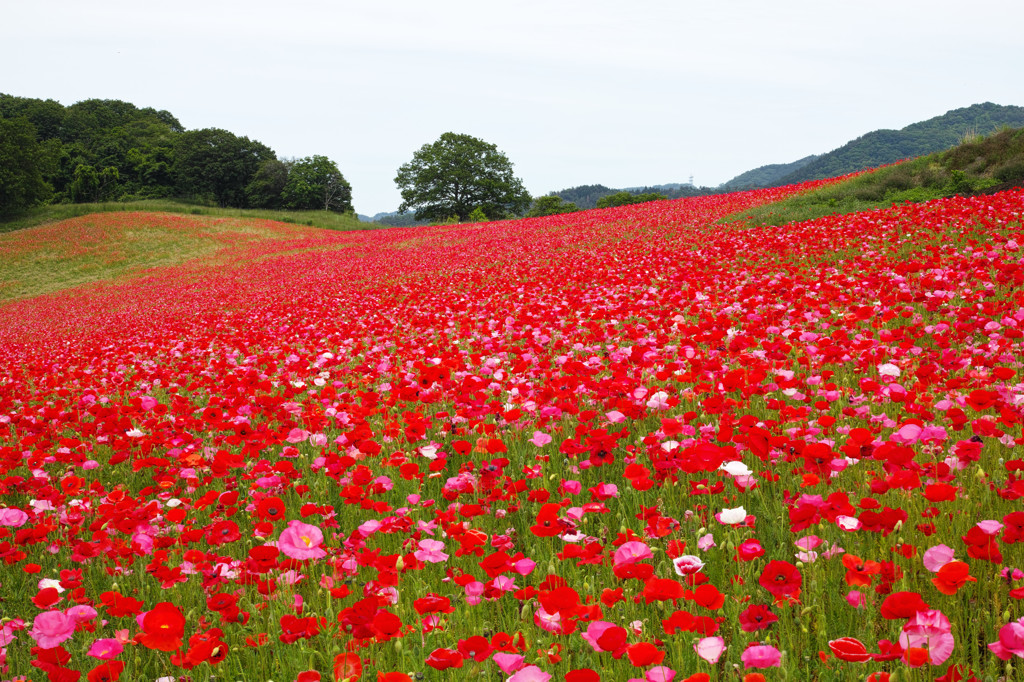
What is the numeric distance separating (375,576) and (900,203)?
15756 millimetres

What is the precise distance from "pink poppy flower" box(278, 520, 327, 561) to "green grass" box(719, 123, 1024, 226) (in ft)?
50.8

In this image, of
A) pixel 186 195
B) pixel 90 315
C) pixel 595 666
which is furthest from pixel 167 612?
pixel 186 195

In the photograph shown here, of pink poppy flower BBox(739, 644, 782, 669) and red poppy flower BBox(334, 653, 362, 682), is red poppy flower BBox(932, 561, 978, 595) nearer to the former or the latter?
pink poppy flower BBox(739, 644, 782, 669)

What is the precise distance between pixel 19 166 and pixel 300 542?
57649 millimetres

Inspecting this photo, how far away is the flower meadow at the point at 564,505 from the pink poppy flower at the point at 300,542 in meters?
0.02

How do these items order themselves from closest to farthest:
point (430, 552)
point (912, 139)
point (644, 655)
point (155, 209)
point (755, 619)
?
point (644, 655) < point (755, 619) < point (430, 552) < point (155, 209) < point (912, 139)

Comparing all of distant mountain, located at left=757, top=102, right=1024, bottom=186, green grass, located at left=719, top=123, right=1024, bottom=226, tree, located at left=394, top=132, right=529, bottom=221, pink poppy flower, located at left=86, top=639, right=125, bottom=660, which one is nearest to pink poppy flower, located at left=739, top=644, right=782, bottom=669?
pink poppy flower, located at left=86, top=639, right=125, bottom=660

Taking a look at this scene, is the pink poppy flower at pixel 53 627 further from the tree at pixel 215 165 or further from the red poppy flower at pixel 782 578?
the tree at pixel 215 165

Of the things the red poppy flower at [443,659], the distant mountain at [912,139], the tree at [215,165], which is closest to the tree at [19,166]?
the tree at [215,165]

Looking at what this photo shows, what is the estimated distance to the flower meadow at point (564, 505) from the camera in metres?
1.84

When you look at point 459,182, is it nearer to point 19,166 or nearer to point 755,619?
point 19,166

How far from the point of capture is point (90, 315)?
1833 centimetres

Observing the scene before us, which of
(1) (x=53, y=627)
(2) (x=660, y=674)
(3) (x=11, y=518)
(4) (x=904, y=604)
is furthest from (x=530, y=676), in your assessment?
(3) (x=11, y=518)

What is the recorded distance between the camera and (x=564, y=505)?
9.39ft
